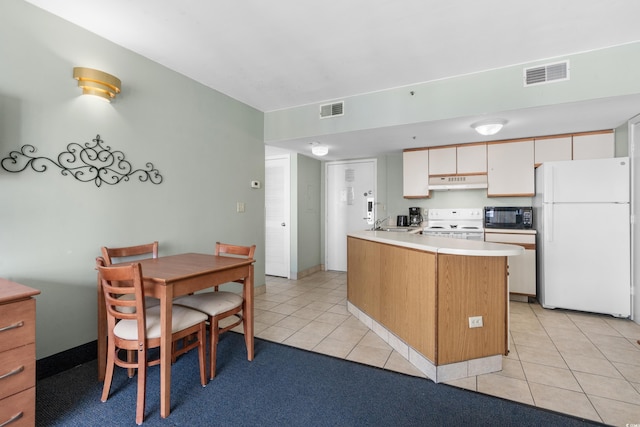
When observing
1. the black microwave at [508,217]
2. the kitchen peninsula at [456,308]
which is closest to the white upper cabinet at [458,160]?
the black microwave at [508,217]

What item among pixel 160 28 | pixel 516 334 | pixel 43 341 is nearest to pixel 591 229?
pixel 516 334

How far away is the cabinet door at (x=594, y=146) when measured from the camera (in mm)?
3670

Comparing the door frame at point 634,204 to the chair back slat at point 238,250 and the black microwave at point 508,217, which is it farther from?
the chair back slat at point 238,250

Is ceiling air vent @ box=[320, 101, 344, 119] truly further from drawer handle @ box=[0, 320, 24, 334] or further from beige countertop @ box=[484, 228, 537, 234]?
drawer handle @ box=[0, 320, 24, 334]

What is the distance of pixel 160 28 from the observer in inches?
93.4

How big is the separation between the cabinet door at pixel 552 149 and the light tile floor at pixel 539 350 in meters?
1.87

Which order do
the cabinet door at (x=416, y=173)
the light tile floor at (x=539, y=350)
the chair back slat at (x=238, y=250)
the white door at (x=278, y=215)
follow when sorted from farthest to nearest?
1. the white door at (x=278, y=215)
2. the cabinet door at (x=416, y=173)
3. the chair back slat at (x=238, y=250)
4. the light tile floor at (x=539, y=350)

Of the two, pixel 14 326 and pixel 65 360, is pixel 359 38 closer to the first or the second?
pixel 14 326

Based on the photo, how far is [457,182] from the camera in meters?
4.45

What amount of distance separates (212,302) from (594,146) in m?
4.60

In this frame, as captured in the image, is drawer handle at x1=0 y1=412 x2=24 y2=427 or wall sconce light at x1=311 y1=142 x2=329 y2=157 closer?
drawer handle at x1=0 y1=412 x2=24 y2=427

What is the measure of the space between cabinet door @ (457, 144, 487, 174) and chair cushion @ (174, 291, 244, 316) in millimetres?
3574

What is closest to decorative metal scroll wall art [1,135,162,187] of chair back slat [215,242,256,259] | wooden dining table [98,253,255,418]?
wooden dining table [98,253,255,418]

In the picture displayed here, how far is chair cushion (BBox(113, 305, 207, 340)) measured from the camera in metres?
1.82
